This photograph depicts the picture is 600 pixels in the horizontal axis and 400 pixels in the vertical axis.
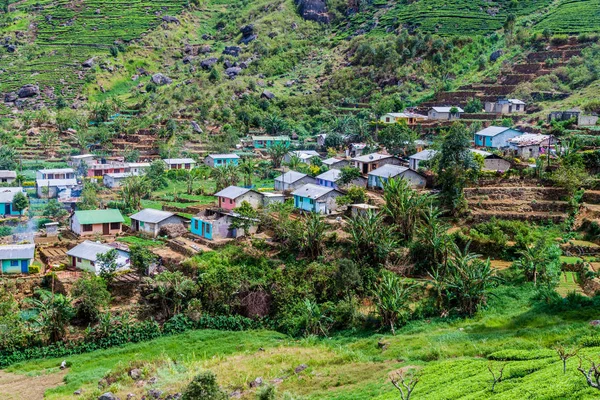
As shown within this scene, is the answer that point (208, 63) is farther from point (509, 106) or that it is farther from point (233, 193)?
point (233, 193)

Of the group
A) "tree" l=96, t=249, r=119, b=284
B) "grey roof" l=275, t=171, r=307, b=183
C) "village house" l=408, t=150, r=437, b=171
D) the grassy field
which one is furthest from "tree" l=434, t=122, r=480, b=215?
"tree" l=96, t=249, r=119, b=284

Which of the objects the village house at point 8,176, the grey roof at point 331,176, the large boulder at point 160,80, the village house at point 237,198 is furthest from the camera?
the large boulder at point 160,80

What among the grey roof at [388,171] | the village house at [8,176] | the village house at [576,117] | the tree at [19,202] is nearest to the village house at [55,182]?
the village house at [8,176]

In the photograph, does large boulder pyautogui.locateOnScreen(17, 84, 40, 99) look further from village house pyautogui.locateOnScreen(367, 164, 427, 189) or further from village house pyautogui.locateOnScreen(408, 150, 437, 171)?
village house pyautogui.locateOnScreen(367, 164, 427, 189)

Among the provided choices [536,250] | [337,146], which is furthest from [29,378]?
[337,146]

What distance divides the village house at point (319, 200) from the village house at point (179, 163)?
24280 mm

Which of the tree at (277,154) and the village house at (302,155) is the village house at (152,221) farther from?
the village house at (302,155)

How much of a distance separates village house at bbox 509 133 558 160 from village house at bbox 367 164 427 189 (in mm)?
8732

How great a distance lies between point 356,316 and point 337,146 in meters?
38.4

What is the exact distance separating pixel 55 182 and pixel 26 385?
32426 mm

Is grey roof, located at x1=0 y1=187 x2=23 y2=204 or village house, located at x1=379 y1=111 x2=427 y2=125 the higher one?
village house, located at x1=379 y1=111 x2=427 y2=125

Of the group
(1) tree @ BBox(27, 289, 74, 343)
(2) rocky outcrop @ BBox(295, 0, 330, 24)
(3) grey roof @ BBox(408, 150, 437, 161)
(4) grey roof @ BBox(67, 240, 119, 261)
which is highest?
(2) rocky outcrop @ BBox(295, 0, 330, 24)

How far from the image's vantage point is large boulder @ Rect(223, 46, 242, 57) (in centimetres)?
11188

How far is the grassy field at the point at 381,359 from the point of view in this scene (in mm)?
21116
